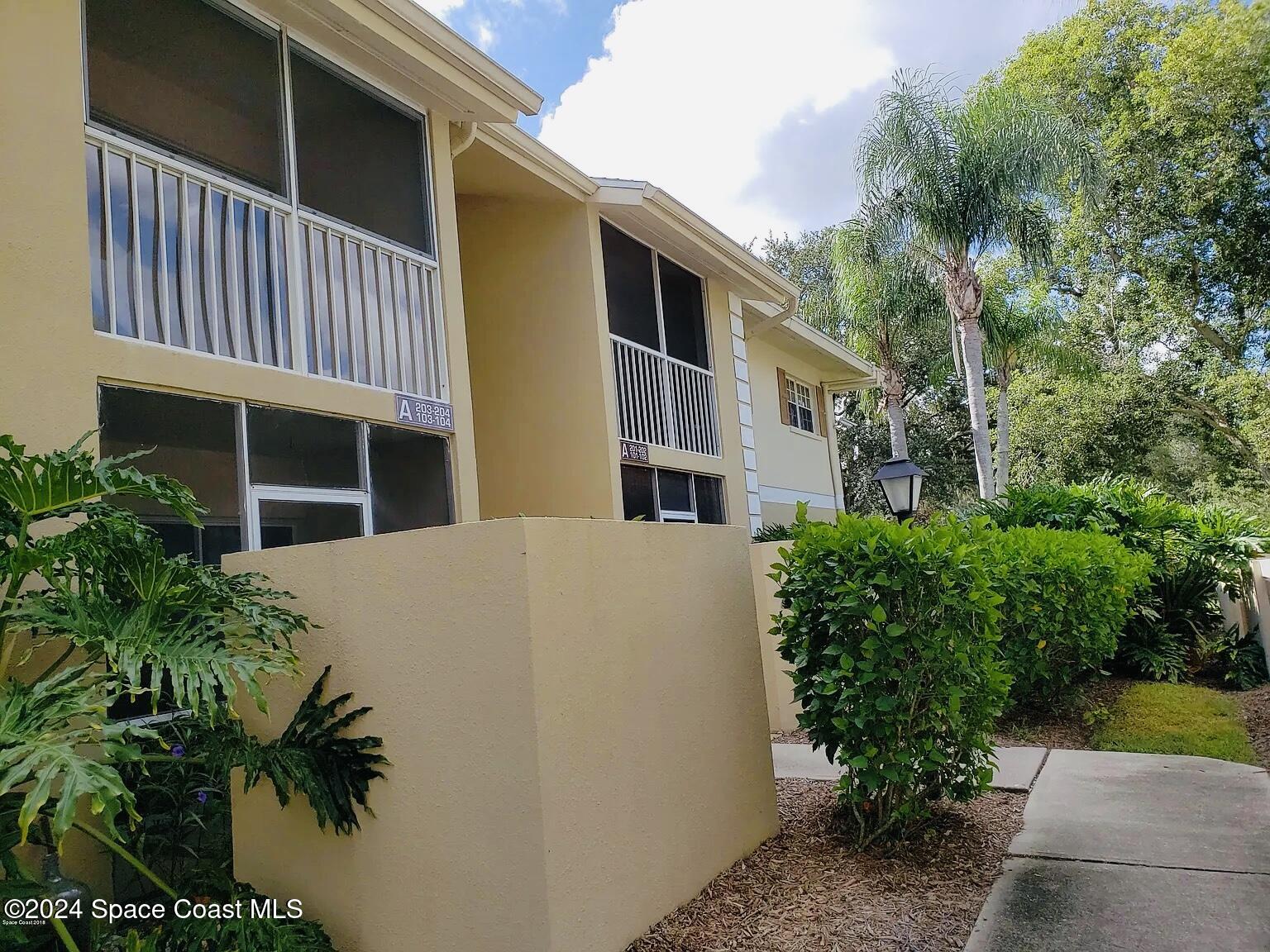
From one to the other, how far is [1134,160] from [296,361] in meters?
17.8

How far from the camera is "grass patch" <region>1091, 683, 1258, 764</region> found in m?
7.09

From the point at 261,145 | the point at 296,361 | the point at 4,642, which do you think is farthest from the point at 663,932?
the point at 261,145

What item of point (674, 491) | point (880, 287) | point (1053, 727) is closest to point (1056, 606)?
point (1053, 727)

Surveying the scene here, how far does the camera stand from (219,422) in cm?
556

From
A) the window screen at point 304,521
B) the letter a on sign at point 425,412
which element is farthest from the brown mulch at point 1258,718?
the window screen at point 304,521

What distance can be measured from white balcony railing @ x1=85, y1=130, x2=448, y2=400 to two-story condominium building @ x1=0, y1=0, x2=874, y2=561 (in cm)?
2

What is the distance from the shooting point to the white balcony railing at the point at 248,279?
5.14 m

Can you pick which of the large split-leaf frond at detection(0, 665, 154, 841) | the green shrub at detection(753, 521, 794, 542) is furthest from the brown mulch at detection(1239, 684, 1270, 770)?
the large split-leaf frond at detection(0, 665, 154, 841)

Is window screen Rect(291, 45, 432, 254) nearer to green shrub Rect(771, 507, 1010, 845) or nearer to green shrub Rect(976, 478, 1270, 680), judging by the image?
green shrub Rect(771, 507, 1010, 845)

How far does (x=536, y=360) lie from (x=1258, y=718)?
7686 mm

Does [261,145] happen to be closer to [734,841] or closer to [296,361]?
[296,361]

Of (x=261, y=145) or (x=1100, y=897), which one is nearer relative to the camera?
(x=1100, y=897)

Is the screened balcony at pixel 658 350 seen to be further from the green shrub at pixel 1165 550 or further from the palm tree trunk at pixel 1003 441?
the palm tree trunk at pixel 1003 441

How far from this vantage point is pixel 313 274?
652 centimetres
